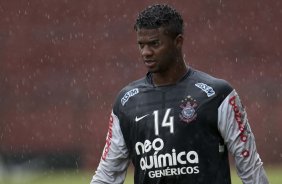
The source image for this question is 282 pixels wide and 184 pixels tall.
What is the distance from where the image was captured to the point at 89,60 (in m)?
17.3

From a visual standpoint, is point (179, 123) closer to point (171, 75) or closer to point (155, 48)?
point (171, 75)

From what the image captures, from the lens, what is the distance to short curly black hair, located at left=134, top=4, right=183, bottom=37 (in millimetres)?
5301

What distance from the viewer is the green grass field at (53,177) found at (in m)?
14.2

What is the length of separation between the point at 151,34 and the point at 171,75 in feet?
0.91

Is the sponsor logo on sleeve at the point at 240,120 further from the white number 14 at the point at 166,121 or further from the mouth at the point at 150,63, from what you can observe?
the mouth at the point at 150,63

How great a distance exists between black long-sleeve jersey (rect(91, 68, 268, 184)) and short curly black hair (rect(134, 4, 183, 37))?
0.92 ft

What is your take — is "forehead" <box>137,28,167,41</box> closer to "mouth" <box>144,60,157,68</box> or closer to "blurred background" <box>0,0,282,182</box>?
"mouth" <box>144,60,157,68</box>

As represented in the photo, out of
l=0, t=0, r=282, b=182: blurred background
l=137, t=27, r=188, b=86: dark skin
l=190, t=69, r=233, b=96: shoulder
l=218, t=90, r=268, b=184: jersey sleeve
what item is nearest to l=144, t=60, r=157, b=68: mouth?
l=137, t=27, r=188, b=86: dark skin

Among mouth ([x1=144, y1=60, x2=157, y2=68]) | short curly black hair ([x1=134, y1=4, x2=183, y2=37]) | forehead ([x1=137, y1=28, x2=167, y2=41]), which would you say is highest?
short curly black hair ([x1=134, y1=4, x2=183, y2=37])

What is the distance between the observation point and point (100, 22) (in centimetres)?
1731

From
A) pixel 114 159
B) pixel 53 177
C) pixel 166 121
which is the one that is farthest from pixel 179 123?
pixel 53 177

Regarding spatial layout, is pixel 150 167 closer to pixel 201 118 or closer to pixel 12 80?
pixel 201 118

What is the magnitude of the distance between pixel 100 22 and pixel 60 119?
6.03ft

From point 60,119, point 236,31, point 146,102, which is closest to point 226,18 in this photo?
point 236,31
